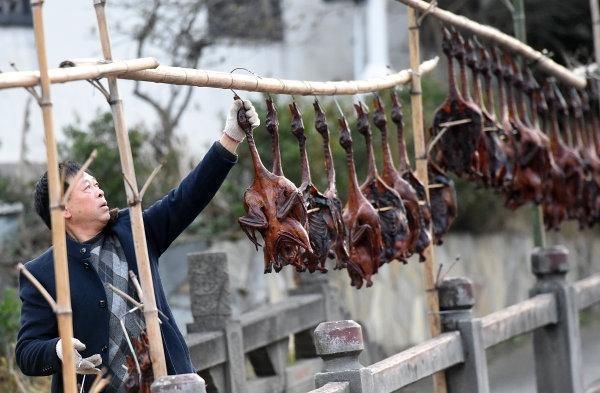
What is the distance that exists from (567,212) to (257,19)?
5708mm

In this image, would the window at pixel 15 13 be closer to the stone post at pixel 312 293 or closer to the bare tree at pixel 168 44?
the bare tree at pixel 168 44

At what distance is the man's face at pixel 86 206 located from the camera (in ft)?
15.2

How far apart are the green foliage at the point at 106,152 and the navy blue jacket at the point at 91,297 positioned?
18.8ft

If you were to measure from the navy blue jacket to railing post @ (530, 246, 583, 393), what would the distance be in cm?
430

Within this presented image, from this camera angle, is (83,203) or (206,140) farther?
(206,140)

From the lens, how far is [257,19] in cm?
1360

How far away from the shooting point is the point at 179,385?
153 inches

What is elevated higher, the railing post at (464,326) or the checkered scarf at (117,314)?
the checkered scarf at (117,314)

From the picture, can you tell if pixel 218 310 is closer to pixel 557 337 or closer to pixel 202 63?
pixel 557 337

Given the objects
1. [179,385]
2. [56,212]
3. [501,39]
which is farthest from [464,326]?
[56,212]

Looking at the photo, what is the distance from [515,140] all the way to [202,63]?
223 inches

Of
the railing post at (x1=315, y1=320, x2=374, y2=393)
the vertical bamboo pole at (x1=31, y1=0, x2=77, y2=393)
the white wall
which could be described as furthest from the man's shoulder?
the white wall

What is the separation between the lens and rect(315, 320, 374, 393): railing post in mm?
5203

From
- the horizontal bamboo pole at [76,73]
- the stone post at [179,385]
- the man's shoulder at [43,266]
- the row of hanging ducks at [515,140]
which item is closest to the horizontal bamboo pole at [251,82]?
the horizontal bamboo pole at [76,73]
